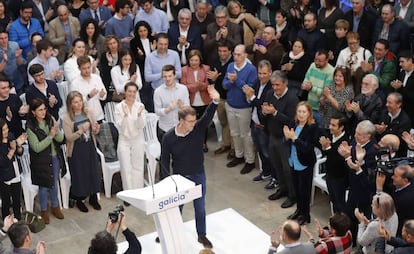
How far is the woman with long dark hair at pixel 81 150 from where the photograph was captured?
7281 mm

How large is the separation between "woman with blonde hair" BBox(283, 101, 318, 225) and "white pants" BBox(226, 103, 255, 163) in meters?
1.24

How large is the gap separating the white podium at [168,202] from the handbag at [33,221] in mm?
1939

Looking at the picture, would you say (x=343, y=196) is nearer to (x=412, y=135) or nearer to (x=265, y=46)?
(x=412, y=135)

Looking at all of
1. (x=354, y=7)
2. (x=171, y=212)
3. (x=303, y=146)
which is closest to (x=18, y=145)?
(x=171, y=212)

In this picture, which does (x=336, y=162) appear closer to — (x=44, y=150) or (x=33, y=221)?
(x=44, y=150)

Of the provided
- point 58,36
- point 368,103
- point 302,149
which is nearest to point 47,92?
point 58,36

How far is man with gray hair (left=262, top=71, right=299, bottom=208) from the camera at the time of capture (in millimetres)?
7430

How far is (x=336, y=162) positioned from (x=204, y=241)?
148 cm

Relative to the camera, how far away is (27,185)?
24.6 feet

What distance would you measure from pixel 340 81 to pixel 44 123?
317 cm

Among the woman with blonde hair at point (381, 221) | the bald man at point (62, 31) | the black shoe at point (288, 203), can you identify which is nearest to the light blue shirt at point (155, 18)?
the bald man at point (62, 31)

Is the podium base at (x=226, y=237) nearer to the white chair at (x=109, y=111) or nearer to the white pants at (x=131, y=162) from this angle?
the white pants at (x=131, y=162)

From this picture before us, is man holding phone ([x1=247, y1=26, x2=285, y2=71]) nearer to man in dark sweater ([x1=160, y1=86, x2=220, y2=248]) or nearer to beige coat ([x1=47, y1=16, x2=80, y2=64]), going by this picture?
man in dark sweater ([x1=160, y1=86, x2=220, y2=248])

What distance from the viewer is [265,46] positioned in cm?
867
